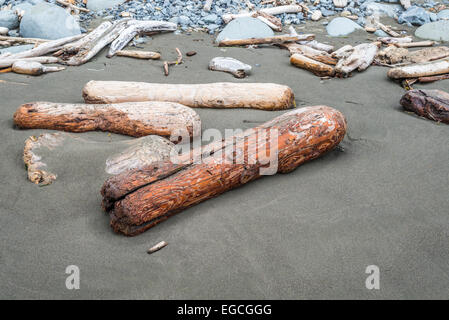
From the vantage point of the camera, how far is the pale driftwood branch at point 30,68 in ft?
16.9

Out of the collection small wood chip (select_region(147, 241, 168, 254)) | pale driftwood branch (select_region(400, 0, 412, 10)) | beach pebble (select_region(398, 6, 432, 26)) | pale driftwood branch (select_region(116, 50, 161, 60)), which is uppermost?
pale driftwood branch (select_region(400, 0, 412, 10))

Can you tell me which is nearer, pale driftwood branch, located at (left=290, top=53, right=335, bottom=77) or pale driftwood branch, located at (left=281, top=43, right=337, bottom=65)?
pale driftwood branch, located at (left=290, top=53, right=335, bottom=77)

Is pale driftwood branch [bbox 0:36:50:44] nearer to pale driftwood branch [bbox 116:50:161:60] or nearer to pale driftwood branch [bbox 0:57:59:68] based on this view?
pale driftwood branch [bbox 0:57:59:68]

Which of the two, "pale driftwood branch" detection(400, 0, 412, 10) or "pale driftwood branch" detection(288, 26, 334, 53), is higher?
"pale driftwood branch" detection(400, 0, 412, 10)

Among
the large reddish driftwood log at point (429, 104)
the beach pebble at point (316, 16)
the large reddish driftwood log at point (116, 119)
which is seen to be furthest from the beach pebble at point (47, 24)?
the large reddish driftwood log at point (429, 104)

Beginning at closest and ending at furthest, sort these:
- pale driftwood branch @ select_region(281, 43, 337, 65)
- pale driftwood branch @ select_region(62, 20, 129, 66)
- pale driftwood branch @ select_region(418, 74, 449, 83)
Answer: pale driftwood branch @ select_region(418, 74, 449, 83)
pale driftwood branch @ select_region(281, 43, 337, 65)
pale driftwood branch @ select_region(62, 20, 129, 66)

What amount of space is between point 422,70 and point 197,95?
3.30m

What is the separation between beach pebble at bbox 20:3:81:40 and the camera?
676cm

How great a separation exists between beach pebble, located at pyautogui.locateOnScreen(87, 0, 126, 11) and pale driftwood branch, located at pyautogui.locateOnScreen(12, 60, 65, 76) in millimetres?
4170

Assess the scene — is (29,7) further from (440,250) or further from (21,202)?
(440,250)

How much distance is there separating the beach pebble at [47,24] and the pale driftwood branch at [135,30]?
1131 millimetres

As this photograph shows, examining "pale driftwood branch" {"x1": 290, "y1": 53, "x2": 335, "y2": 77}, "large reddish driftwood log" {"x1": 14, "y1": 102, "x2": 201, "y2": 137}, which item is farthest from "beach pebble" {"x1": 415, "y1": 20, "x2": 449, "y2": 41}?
"large reddish driftwood log" {"x1": 14, "y1": 102, "x2": 201, "y2": 137}

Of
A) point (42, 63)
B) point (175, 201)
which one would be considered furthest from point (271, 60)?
point (175, 201)

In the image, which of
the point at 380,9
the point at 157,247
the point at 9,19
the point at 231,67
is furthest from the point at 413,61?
the point at 9,19
